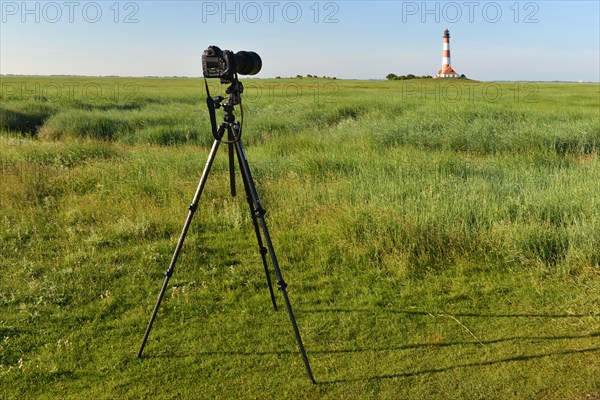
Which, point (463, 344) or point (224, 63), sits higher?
point (224, 63)

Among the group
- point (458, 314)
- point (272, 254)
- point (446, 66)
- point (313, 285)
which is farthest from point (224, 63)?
point (446, 66)

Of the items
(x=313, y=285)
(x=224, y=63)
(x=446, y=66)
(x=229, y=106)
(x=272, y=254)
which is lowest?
(x=313, y=285)

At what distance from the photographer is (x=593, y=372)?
331cm

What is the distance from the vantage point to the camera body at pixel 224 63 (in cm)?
325

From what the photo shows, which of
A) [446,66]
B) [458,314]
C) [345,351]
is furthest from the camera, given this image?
[446,66]

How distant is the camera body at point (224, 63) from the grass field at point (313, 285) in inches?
87.6

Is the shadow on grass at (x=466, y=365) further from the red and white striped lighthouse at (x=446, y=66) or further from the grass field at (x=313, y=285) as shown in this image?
the red and white striped lighthouse at (x=446, y=66)

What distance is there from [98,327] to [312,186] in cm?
497

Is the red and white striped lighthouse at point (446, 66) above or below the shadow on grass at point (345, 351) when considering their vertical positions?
above

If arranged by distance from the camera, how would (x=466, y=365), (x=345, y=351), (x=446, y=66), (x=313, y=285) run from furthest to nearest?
(x=446, y=66)
(x=313, y=285)
(x=345, y=351)
(x=466, y=365)

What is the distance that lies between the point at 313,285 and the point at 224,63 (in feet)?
8.57

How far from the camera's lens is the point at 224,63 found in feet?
10.7

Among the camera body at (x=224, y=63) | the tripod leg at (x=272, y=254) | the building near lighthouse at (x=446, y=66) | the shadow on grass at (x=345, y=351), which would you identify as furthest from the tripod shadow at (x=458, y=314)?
the building near lighthouse at (x=446, y=66)

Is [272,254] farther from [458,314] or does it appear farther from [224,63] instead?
[458,314]
